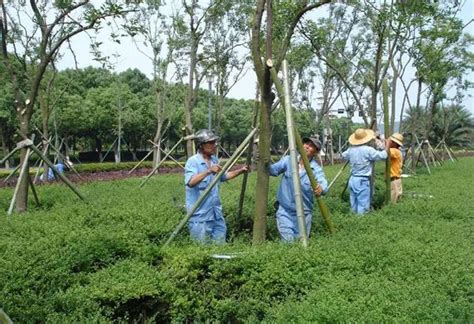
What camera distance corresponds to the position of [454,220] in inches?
239

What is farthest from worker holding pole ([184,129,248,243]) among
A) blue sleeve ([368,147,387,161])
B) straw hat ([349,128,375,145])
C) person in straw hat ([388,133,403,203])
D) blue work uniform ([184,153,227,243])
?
person in straw hat ([388,133,403,203])

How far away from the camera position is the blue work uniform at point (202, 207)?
5154mm

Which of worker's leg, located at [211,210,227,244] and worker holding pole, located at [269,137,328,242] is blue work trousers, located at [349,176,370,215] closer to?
worker holding pole, located at [269,137,328,242]

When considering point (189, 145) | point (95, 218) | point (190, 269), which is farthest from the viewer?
point (189, 145)

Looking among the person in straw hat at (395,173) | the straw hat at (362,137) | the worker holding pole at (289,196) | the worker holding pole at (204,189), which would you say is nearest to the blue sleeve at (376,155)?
the straw hat at (362,137)

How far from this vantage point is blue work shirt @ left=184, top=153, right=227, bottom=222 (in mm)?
5152

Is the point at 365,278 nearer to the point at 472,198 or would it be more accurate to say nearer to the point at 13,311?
the point at 13,311

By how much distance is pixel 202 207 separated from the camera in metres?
5.17

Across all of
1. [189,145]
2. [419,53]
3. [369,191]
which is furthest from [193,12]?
[369,191]

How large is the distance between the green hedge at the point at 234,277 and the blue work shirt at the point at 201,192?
1.09 feet

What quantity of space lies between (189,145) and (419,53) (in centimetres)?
804

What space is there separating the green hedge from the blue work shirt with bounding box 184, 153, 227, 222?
331 millimetres

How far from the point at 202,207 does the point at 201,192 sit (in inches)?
7.5

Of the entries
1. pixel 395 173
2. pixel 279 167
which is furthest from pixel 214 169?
pixel 395 173
